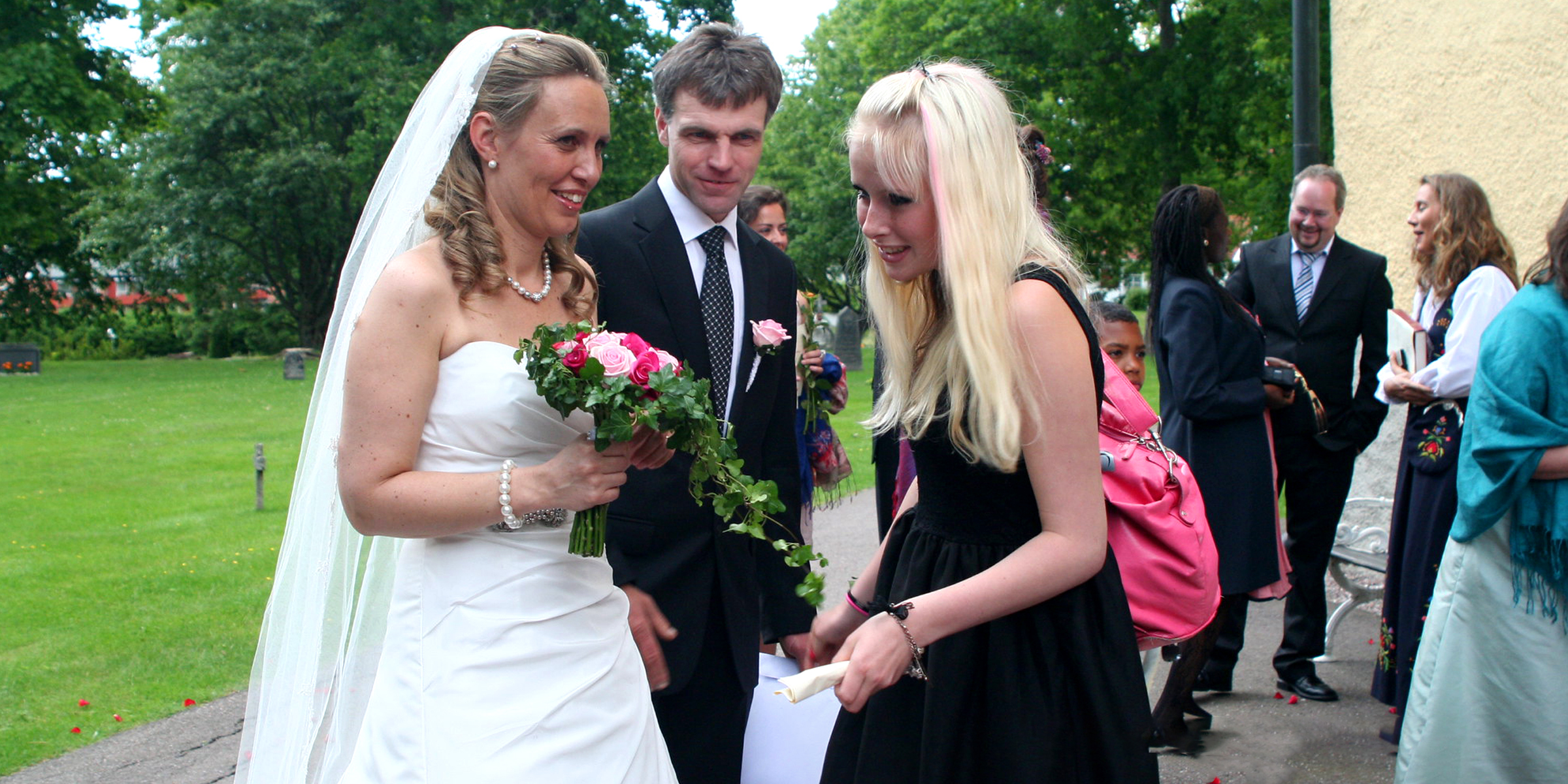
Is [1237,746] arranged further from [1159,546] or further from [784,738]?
[1159,546]

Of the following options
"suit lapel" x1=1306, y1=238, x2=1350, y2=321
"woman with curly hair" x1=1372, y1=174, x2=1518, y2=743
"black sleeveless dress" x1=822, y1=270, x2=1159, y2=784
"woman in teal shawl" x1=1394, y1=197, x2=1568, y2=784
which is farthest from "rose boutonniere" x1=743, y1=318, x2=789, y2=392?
"suit lapel" x1=1306, y1=238, x2=1350, y2=321

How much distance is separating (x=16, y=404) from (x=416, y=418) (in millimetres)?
22399

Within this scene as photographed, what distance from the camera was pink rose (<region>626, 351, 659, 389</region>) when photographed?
2.27 meters

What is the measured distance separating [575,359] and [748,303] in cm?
118

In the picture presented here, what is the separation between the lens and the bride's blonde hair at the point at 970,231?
6.47 feet

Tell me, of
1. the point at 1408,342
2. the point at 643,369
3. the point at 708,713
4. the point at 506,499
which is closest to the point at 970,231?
the point at 643,369

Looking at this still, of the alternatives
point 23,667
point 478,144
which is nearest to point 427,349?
point 478,144

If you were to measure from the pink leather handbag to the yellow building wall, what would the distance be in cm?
552

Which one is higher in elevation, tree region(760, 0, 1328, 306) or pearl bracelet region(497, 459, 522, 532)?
tree region(760, 0, 1328, 306)

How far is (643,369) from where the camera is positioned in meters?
2.29

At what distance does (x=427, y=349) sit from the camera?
2.34 m

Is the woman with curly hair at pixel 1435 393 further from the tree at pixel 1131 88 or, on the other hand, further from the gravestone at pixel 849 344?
the gravestone at pixel 849 344

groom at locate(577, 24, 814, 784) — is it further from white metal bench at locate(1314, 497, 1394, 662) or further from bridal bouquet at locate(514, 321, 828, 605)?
white metal bench at locate(1314, 497, 1394, 662)

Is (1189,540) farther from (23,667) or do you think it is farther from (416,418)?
(23,667)
